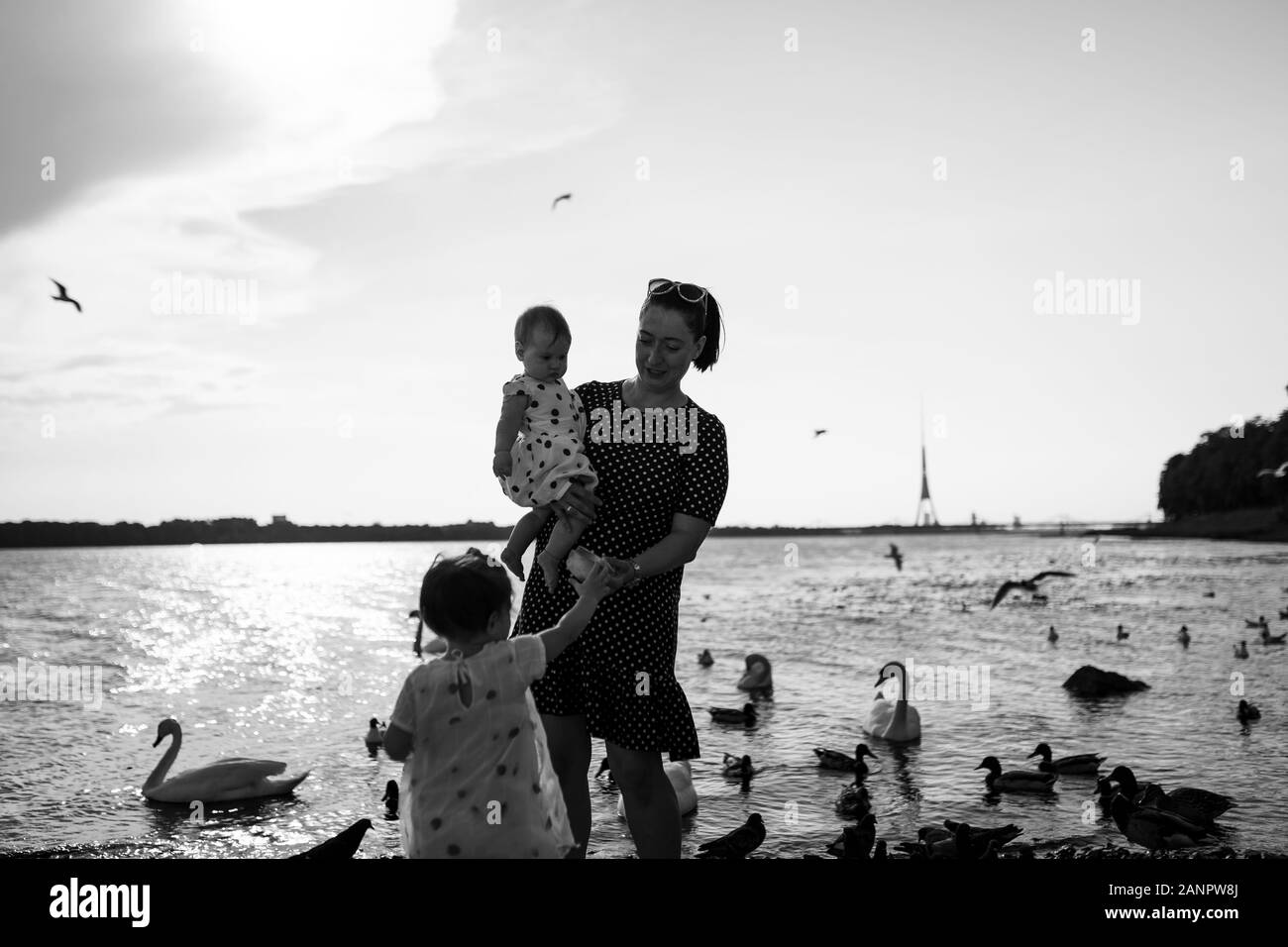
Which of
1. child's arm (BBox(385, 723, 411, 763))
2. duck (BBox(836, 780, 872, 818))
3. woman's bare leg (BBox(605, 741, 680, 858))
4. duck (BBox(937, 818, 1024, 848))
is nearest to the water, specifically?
duck (BBox(836, 780, 872, 818))

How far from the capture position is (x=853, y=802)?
9625 millimetres

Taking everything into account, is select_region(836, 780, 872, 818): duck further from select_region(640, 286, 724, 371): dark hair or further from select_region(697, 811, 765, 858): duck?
select_region(640, 286, 724, 371): dark hair

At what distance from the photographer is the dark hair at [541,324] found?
165 inches

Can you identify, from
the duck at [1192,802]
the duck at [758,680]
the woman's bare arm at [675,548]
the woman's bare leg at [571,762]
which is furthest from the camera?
the duck at [758,680]

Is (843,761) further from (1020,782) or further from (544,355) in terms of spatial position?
(544,355)

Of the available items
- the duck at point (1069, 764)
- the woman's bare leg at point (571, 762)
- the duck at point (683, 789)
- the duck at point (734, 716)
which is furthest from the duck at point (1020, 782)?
the woman's bare leg at point (571, 762)

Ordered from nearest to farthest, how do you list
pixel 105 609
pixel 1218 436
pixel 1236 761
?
pixel 1236 761 < pixel 105 609 < pixel 1218 436

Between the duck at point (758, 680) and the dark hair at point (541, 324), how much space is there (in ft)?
46.9

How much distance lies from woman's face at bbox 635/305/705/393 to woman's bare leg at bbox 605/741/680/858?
4.91ft

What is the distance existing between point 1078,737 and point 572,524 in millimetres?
11863

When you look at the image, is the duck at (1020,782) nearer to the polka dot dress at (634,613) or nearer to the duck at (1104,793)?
the duck at (1104,793)
